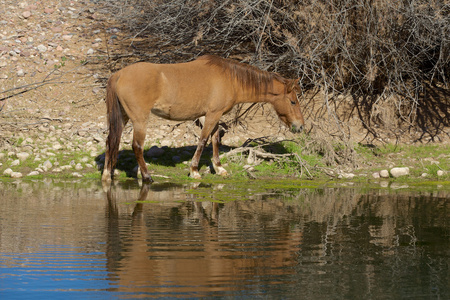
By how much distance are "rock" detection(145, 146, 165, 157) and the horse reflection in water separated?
3868 mm

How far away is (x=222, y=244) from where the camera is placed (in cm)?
578

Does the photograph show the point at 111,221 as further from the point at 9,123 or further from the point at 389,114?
the point at 389,114

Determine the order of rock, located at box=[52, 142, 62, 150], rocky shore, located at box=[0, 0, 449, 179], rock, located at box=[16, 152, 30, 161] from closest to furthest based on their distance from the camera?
rock, located at box=[16, 152, 30, 161]
rocky shore, located at box=[0, 0, 449, 179]
rock, located at box=[52, 142, 62, 150]

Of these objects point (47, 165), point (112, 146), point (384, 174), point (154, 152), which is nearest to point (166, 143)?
point (154, 152)

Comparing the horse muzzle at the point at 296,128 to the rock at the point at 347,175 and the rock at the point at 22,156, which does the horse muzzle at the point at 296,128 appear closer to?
the rock at the point at 347,175

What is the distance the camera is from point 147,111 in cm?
1024

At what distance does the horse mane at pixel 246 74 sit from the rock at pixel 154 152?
1.89m

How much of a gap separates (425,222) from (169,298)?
12.6 feet

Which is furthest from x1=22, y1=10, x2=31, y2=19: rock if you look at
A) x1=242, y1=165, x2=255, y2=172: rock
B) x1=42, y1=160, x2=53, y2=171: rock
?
x1=242, y1=165, x2=255, y2=172: rock

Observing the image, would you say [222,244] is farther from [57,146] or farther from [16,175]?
[57,146]

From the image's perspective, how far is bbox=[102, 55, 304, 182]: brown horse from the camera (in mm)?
10180

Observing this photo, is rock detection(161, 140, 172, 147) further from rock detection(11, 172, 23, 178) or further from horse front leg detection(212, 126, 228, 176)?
rock detection(11, 172, 23, 178)

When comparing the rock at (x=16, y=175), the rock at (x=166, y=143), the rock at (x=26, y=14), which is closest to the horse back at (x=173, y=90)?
the rock at (x=166, y=143)

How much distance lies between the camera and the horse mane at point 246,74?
36.0ft
